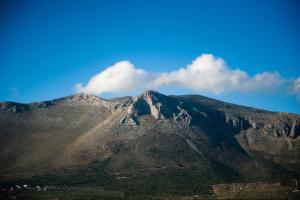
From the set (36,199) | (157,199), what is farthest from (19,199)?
(157,199)

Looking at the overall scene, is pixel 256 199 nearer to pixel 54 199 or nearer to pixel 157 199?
pixel 157 199

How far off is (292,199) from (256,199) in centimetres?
1712

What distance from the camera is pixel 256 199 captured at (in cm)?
19812

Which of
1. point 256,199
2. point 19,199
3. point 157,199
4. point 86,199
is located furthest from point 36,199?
point 256,199

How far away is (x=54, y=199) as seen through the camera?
200 m

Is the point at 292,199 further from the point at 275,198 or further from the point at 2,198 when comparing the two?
the point at 2,198

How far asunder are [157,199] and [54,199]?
52.3 meters

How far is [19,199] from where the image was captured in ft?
649

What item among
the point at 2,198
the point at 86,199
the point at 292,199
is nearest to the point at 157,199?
the point at 86,199

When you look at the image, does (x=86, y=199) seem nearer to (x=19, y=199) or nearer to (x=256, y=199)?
(x=19, y=199)

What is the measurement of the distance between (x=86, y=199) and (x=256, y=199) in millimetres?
85928

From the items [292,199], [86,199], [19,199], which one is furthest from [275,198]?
[19,199]

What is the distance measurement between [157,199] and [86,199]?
36077mm

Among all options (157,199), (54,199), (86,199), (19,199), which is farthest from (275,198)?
(19,199)
